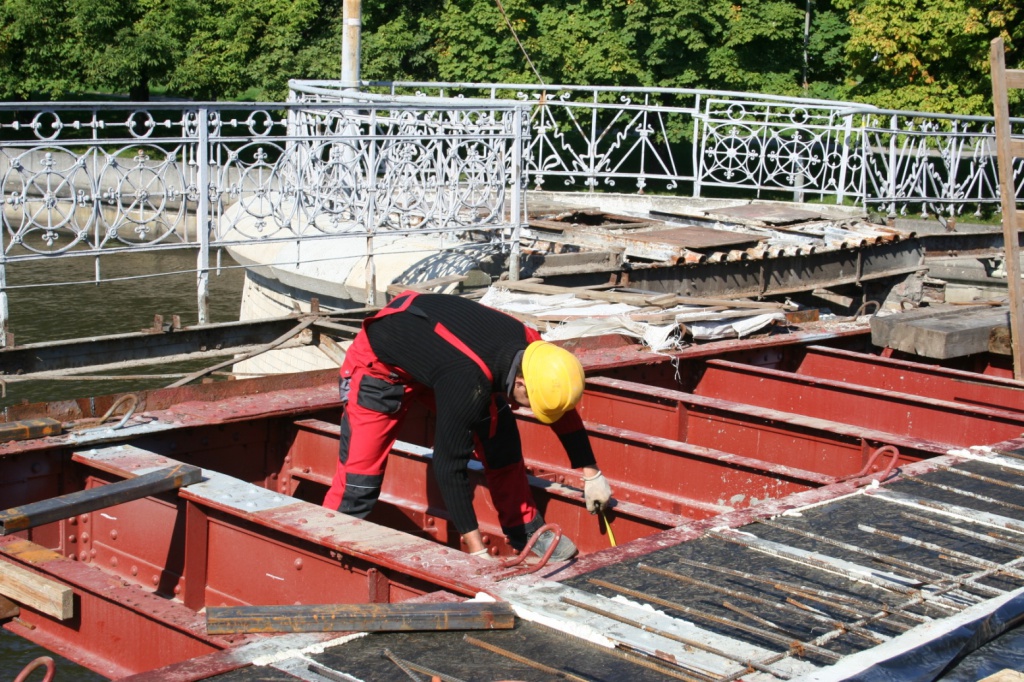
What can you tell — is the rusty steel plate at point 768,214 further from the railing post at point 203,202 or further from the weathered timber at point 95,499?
the weathered timber at point 95,499

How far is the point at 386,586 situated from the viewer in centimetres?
409

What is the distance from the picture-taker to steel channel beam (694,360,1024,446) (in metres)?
6.40

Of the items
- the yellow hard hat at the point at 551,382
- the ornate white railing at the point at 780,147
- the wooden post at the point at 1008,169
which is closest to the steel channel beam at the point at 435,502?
the yellow hard hat at the point at 551,382

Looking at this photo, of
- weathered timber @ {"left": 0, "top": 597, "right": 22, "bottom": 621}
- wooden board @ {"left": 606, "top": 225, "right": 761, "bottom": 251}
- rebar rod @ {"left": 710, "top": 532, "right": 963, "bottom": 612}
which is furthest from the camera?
wooden board @ {"left": 606, "top": 225, "right": 761, "bottom": 251}

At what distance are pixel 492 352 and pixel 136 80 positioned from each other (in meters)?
28.6

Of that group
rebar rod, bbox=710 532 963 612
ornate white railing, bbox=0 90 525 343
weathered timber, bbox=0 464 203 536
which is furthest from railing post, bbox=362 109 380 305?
rebar rod, bbox=710 532 963 612

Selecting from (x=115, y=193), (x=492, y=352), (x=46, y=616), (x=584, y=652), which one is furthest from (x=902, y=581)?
(x=115, y=193)

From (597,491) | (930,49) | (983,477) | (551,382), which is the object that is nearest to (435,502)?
(597,491)

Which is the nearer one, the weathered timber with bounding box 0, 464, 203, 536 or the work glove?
the weathered timber with bounding box 0, 464, 203, 536

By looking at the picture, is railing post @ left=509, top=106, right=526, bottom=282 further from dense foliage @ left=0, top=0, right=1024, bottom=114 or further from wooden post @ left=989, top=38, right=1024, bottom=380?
dense foliage @ left=0, top=0, right=1024, bottom=114

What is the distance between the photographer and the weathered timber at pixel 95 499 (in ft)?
14.3

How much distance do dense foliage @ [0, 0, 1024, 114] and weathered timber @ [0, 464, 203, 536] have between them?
1531 cm

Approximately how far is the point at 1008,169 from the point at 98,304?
1746cm

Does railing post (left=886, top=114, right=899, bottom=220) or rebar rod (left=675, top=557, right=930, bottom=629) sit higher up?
railing post (left=886, top=114, right=899, bottom=220)
